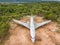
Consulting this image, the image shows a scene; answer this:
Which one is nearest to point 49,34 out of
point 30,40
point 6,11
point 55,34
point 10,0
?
point 55,34

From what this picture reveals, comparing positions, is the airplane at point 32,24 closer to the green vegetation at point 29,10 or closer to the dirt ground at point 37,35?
the dirt ground at point 37,35

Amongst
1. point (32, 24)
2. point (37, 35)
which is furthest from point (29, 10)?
point (37, 35)

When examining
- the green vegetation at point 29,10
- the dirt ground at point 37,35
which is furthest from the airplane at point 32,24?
the green vegetation at point 29,10

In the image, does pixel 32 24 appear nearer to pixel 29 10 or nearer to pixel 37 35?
pixel 37 35

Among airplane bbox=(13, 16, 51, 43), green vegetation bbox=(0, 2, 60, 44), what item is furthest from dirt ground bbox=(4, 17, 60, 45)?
green vegetation bbox=(0, 2, 60, 44)

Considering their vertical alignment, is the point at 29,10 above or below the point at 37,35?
above

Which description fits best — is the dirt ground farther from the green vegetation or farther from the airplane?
the green vegetation

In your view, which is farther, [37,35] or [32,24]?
[32,24]
